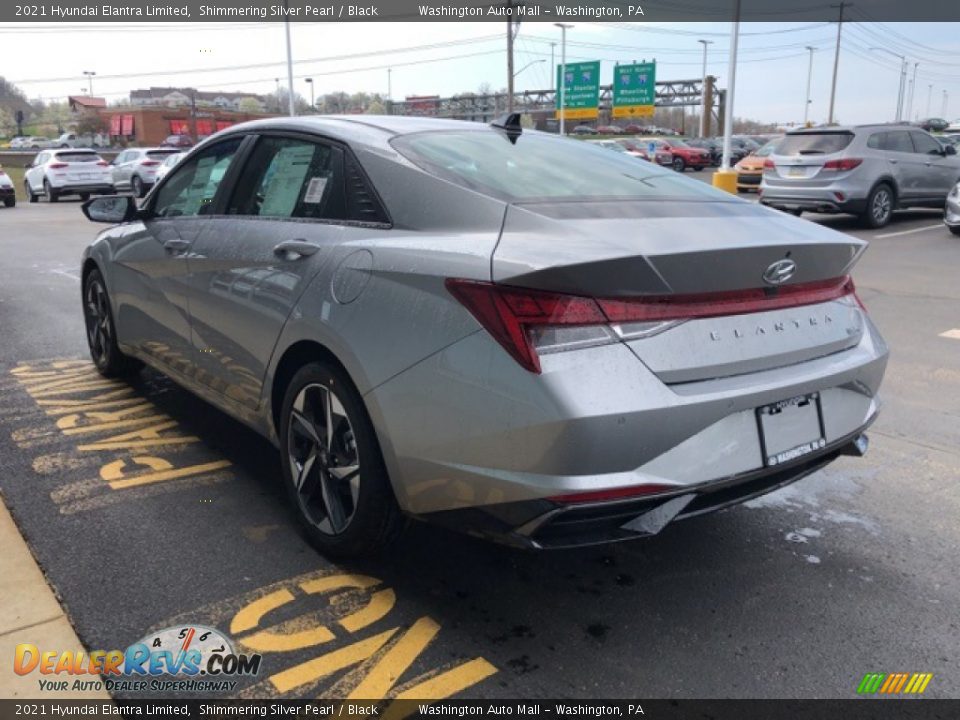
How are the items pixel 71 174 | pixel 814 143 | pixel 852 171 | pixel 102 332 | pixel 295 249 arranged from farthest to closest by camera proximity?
pixel 71 174 < pixel 814 143 < pixel 852 171 < pixel 102 332 < pixel 295 249

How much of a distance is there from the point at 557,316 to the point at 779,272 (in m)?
0.83

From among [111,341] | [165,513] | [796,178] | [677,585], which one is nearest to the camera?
[677,585]

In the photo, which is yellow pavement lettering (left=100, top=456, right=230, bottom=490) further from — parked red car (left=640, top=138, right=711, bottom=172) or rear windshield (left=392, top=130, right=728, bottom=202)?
parked red car (left=640, top=138, right=711, bottom=172)

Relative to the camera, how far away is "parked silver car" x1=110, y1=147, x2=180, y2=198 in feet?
86.1

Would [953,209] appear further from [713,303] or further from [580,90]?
[580,90]

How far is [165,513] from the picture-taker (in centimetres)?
349

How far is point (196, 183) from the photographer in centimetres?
421

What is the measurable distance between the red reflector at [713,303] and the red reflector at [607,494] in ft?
1.55

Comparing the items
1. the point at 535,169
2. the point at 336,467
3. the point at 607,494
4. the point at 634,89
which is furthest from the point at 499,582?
the point at 634,89

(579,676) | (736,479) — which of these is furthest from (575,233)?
(579,676)

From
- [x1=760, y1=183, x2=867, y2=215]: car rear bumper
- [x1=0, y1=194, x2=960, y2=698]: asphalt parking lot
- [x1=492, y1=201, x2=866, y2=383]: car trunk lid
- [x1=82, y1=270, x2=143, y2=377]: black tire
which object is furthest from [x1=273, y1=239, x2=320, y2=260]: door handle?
[x1=760, y1=183, x2=867, y2=215]: car rear bumper

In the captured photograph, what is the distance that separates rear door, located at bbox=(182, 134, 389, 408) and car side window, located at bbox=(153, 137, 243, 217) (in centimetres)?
23

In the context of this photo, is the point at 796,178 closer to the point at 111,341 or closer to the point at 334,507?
the point at 111,341

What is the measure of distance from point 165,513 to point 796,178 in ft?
41.6
